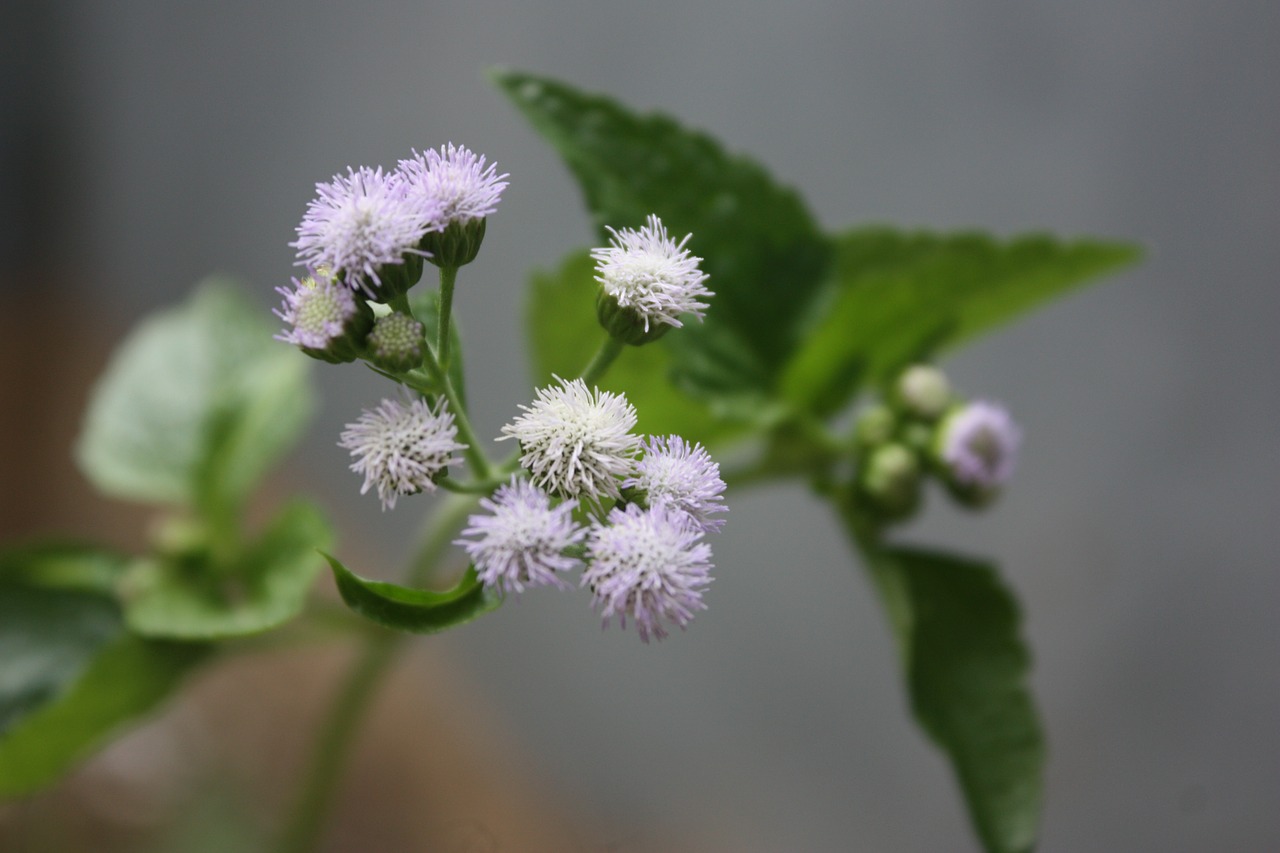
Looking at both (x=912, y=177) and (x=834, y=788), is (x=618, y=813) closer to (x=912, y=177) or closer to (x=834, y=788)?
(x=834, y=788)

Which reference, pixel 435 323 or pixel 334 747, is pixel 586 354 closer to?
pixel 435 323

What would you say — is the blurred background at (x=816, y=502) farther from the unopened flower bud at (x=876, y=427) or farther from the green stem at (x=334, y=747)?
the unopened flower bud at (x=876, y=427)

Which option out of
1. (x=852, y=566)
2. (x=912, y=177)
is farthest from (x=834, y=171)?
(x=852, y=566)

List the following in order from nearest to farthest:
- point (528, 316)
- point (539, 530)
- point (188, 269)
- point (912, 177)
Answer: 1. point (539, 530)
2. point (528, 316)
3. point (912, 177)
4. point (188, 269)

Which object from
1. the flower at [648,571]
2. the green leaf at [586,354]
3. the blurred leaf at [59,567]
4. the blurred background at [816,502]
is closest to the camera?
the flower at [648,571]

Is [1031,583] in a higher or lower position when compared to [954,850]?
higher

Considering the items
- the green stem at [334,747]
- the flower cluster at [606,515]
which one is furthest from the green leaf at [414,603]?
the green stem at [334,747]
